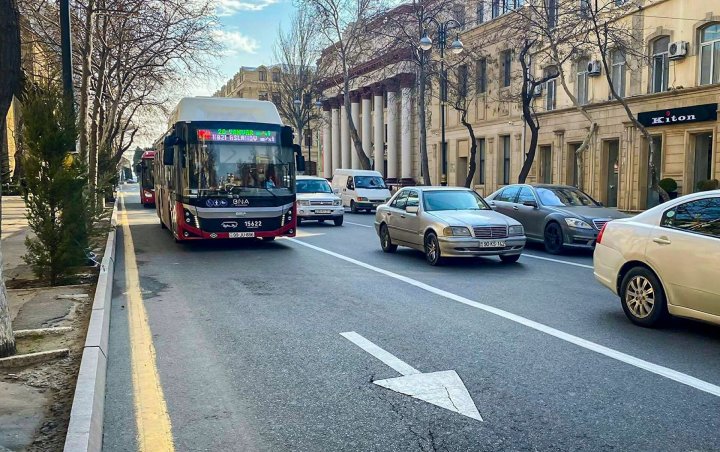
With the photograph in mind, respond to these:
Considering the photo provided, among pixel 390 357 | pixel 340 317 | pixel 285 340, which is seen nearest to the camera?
pixel 390 357

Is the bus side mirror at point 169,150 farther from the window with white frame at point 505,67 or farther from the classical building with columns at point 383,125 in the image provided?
the classical building with columns at point 383,125

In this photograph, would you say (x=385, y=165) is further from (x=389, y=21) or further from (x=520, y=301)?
(x=520, y=301)

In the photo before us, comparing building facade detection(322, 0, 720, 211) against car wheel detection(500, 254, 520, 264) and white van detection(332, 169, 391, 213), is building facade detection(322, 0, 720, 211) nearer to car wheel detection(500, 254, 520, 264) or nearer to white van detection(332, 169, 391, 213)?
white van detection(332, 169, 391, 213)

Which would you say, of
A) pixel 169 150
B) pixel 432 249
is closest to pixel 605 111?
pixel 432 249

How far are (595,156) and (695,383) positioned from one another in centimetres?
2450

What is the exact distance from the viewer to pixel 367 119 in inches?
2253

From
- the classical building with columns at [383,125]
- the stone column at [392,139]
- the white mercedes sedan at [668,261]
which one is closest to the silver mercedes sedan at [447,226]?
the white mercedes sedan at [668,261]

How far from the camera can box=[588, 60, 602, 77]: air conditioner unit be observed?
26.7 metres

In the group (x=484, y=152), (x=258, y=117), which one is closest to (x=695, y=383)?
(x=258, y=117)

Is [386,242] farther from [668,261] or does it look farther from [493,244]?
[668,261]

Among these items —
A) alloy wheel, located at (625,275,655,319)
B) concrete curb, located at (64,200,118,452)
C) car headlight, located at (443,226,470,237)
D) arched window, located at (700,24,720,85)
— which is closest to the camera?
concrete curb, located at (64,200,118,452)

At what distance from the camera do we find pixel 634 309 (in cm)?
691

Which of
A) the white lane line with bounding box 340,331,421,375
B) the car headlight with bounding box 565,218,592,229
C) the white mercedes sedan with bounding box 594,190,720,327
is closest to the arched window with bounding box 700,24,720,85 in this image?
the car headlight with bounding box 565,218,592,229

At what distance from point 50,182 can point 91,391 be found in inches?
231
